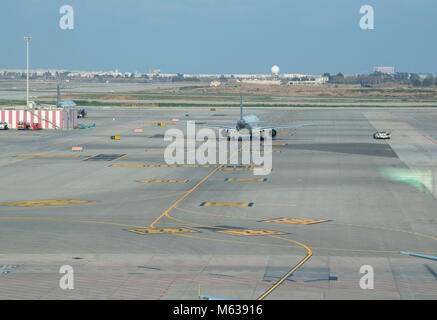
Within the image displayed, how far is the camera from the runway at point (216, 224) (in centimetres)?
2914

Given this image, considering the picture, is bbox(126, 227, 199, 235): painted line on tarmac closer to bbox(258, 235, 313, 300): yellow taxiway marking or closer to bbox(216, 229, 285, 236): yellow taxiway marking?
bbox(216, 229, 285, 236): yellow taxiway marking

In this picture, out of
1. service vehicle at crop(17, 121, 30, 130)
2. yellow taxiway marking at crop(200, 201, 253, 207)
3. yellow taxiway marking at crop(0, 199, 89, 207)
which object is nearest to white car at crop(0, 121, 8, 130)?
service vehicle at crop(17, 121, 30, 130)

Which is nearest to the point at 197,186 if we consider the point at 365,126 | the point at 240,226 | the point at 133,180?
the point at 133,180

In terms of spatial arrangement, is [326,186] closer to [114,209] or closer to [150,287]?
[114,209]

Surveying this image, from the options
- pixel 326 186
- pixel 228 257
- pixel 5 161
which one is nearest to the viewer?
pixel 228 257

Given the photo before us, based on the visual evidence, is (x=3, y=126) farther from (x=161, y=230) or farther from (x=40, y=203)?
(x=161, y=230)

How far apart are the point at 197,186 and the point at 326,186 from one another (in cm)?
1166

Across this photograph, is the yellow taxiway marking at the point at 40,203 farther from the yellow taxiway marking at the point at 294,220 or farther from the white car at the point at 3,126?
the white car at the point at 3,126

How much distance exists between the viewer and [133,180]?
205ft

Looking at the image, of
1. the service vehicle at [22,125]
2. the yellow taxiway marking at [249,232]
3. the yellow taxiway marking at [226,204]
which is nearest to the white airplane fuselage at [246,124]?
the service vehicle at [22,125]

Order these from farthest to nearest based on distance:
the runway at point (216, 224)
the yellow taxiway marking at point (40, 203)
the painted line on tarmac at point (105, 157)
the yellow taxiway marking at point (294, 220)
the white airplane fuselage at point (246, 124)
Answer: the white airplane fuselage at point (246, 124) → the painted line on tarmac at point (105, 157) → the yellow taxiway marking at point (40, 203) → the yellow taxiway marking at point (294, 220) → the runway at point (216, 224)

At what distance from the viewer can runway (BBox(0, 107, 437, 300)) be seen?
29141 millimetres

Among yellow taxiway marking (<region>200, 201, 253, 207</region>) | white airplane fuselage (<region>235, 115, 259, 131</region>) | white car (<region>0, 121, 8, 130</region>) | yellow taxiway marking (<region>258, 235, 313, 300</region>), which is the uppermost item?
white airplane fuselage (<region>235, 115, 259, 131</region>)

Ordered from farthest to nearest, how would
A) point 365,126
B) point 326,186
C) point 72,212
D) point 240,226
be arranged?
point 365,126 < point 326,186 < point 72,212 < point 240,226
